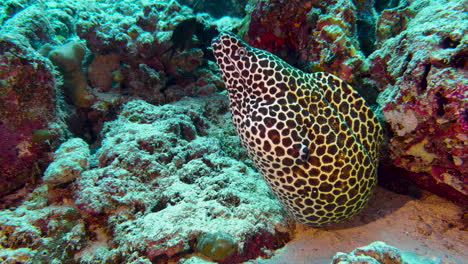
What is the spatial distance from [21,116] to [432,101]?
201 inches

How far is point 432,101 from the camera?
8.36 feet

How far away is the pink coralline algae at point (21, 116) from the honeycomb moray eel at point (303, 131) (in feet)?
9.17

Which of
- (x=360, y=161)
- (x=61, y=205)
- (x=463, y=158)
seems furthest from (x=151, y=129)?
(x=463, y=158)

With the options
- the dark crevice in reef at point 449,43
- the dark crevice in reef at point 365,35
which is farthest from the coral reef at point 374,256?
the dark crevice in reef at point 365,35

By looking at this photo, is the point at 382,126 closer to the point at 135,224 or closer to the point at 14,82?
the point at 135,224

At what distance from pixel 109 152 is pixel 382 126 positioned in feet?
12.1

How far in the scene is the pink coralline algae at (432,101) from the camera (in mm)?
2449

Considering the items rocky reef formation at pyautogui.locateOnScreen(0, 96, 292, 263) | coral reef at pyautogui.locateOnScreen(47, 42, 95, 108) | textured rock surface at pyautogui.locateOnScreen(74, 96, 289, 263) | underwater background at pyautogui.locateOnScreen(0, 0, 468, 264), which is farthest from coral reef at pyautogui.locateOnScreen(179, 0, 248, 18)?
rocky reef formation at pyautogui.locateOnScreen(0, 96, 292, 263)

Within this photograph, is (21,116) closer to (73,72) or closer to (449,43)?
(73,72)

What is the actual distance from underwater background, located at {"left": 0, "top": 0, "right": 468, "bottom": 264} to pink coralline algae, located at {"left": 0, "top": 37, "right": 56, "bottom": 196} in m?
0.01

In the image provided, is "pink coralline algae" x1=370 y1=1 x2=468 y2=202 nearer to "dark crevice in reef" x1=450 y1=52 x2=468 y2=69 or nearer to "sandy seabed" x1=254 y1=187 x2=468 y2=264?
"dark crevice in reef" x1=450 y1=52 x2=468 y2=69

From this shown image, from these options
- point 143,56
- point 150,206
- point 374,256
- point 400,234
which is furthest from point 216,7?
point 374,256

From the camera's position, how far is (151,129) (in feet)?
12.6

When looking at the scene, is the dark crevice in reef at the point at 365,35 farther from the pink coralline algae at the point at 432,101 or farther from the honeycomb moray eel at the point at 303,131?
the honeycomb moray eel at the point at 303,131
